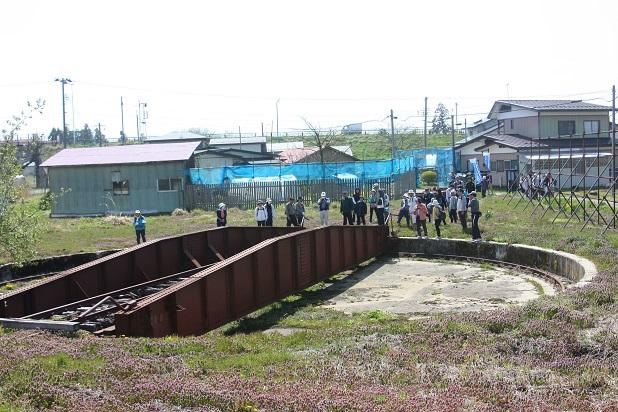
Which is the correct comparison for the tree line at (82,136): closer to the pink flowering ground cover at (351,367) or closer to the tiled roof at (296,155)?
the tiled roof at (296,155)

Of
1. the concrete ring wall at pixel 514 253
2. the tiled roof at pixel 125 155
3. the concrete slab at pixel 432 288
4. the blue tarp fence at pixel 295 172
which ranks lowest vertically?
the concrete slab at pixel 432 288

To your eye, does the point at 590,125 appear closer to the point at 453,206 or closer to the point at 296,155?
the point at 296,155

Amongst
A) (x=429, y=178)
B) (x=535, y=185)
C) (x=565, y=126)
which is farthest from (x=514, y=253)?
(x=565, y=126)

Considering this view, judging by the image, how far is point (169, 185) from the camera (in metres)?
45.2

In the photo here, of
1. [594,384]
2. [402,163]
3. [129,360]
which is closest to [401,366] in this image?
[594,384]

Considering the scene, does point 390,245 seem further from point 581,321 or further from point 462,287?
point 581,321

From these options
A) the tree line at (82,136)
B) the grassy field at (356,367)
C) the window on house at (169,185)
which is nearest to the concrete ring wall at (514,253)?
the grassy field at (356,367)

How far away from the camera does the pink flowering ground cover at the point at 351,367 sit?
821 centimetres

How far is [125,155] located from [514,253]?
2915cm

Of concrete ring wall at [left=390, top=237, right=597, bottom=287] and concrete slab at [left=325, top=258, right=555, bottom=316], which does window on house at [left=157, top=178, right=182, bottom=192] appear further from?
concrete slab at [left=325, top=258, right=555, bottom=316]

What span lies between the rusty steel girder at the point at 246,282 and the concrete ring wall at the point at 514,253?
7.71 ft

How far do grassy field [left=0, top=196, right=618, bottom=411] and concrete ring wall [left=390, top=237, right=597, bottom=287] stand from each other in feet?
15.8

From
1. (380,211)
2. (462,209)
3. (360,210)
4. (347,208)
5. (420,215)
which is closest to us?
(420,215)

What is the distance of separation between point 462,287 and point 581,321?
891 centimetres
